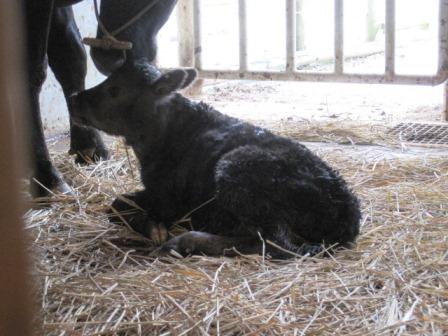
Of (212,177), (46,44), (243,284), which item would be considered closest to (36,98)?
(46,44)

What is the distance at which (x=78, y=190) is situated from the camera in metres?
5.18

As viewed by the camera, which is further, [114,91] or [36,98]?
[36,98]

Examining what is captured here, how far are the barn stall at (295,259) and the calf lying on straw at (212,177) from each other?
15 cm

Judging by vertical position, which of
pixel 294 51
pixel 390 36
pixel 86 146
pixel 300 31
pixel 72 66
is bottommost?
pixel 86 146

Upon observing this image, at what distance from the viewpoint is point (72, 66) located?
5.99 meters

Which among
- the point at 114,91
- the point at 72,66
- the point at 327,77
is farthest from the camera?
the point at 327,77

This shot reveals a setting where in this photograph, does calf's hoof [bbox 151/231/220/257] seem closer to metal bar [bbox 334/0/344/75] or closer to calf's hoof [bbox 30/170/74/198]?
calf's hoof [bbox 30/170/74/198]

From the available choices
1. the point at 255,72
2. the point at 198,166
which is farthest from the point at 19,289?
the point at 255,72

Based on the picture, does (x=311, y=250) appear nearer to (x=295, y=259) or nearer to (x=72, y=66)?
(x=295, y=259)

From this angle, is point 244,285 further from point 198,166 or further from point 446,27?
point 446,27

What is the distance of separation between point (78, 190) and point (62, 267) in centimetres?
158

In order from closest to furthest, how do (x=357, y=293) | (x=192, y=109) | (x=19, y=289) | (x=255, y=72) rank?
(x=19, y=289)
(x=357, y=293)
(x=192, y=109)
(x=255, y=72)

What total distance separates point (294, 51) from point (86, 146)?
12.5ft

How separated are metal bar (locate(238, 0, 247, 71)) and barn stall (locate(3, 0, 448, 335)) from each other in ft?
0.05
